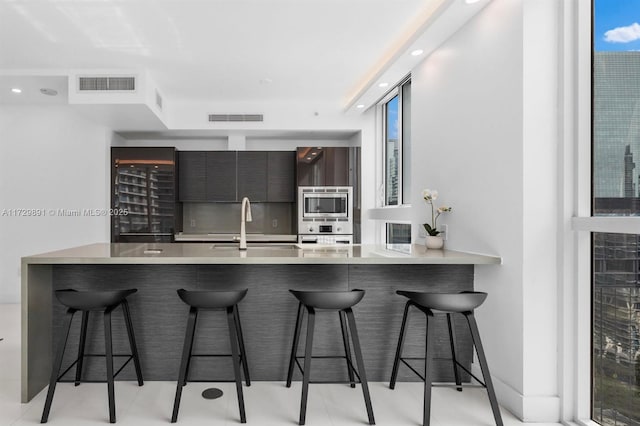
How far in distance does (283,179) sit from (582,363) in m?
4.11

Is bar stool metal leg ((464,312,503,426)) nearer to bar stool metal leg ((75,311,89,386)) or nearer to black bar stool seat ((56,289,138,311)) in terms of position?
black bar stool seat ((56,289,138,311))

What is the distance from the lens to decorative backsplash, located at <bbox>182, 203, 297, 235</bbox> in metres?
5.84

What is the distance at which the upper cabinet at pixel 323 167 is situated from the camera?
17.2ft

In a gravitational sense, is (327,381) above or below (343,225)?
below

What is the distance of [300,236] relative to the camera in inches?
207

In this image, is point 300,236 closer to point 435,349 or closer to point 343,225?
point 343,225

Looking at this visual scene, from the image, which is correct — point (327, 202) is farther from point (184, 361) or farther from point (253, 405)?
point (184, 361)

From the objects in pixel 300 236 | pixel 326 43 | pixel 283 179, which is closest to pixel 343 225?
pixel 300 236

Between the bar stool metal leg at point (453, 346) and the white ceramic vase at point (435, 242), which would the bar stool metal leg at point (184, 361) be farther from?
the white ceramic vase at point (435, 242)

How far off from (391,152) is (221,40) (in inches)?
97.3

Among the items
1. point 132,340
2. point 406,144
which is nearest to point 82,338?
point 132,340

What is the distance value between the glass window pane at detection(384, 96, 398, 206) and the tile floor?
8.62 feet

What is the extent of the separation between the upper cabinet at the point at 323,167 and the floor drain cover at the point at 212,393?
3156 millimetres

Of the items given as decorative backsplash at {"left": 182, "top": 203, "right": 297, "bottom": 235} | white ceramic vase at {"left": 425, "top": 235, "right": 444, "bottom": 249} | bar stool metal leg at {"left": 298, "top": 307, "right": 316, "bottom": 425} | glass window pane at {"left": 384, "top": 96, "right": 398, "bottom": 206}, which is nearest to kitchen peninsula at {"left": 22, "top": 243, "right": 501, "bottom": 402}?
white ceramic vase at {"left": 425, "top": 235, "right": 444, "bottom": 249}
